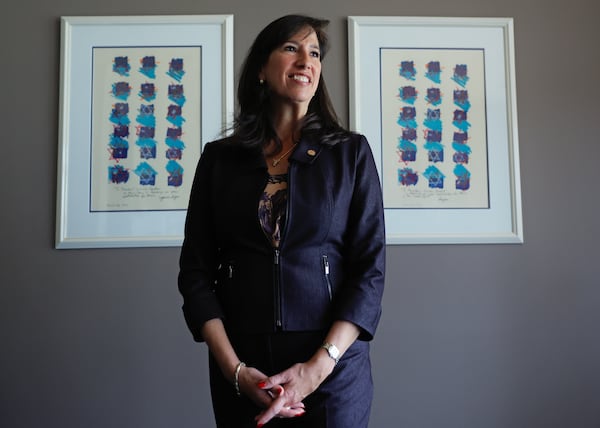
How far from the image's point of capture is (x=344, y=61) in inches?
87.1

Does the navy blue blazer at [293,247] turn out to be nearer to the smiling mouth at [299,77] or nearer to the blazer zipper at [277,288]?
the blazer zipper at [277,288]

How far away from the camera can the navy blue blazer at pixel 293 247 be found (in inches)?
42.8

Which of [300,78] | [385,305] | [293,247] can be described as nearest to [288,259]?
[293,247]

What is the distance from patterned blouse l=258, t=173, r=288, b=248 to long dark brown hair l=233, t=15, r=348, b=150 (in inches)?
4.8

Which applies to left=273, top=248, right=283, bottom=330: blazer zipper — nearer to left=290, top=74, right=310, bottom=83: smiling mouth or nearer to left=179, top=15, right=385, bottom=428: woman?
left=179, top=15, right=385, bottom=428: woman

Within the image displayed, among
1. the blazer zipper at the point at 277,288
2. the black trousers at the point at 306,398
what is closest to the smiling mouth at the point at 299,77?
the blazer zipper at the point at 277,288

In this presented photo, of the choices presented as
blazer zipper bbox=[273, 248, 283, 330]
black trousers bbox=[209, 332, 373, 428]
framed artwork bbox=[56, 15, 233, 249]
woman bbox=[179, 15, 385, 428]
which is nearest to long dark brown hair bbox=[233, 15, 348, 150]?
woman bbox=[179, 15, 385, 428]

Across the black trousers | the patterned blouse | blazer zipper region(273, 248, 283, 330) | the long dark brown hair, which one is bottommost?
the black trousers

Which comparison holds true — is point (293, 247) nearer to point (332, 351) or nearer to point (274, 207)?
point (274, 207)

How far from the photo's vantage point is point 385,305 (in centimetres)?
214

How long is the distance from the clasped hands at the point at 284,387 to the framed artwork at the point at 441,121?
121 cm

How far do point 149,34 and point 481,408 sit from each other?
211 centimetres

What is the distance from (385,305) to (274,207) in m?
1.15

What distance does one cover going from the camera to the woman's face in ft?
3.98
